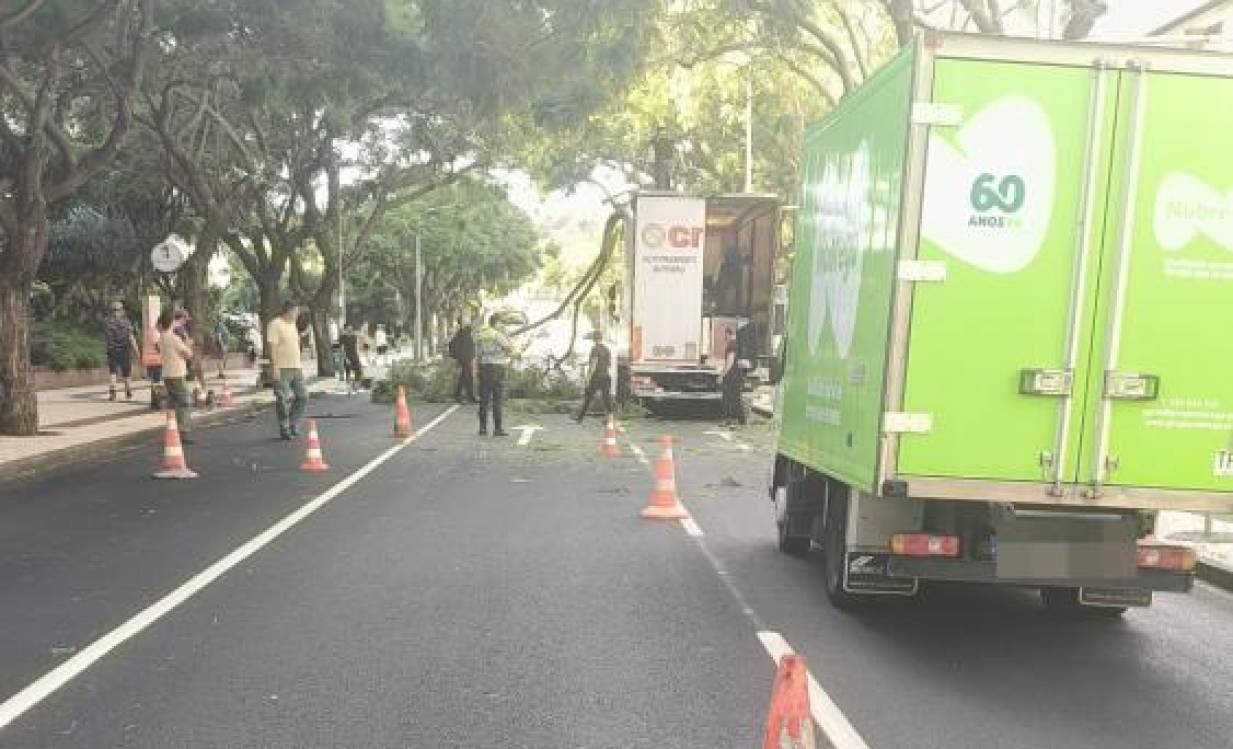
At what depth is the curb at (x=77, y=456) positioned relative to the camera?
485 inches

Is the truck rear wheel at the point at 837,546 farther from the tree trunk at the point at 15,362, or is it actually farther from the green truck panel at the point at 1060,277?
the tree trunk at the point at 15,362

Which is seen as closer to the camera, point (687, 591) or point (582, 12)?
point (687, 591)

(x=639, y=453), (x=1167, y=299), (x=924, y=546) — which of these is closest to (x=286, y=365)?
(x=639, y=453)

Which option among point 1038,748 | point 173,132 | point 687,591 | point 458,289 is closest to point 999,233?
point 1038,748

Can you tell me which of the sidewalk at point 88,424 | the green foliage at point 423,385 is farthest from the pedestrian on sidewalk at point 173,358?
the green foliage at point 423,385

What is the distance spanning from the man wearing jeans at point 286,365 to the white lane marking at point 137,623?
5.65 meters

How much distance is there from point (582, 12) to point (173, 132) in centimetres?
1253

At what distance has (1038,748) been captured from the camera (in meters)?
4.54

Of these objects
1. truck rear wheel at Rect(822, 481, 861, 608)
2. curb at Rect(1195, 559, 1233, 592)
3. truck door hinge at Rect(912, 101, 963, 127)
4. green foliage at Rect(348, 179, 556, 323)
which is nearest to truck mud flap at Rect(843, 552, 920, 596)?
truck rear wheel at Rect(822, 481, 861, 608)

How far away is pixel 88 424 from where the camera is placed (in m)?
17.4

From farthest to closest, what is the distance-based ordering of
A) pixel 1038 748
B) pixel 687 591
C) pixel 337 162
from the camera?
pixel 337 162, pixel 687 591, pixel 1038 748

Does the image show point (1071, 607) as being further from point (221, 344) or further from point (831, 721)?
point (221, 344)

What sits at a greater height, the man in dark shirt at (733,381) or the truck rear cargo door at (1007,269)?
the truck rear cargo door at (1007,269)

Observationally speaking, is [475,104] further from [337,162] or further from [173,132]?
[337,162]
